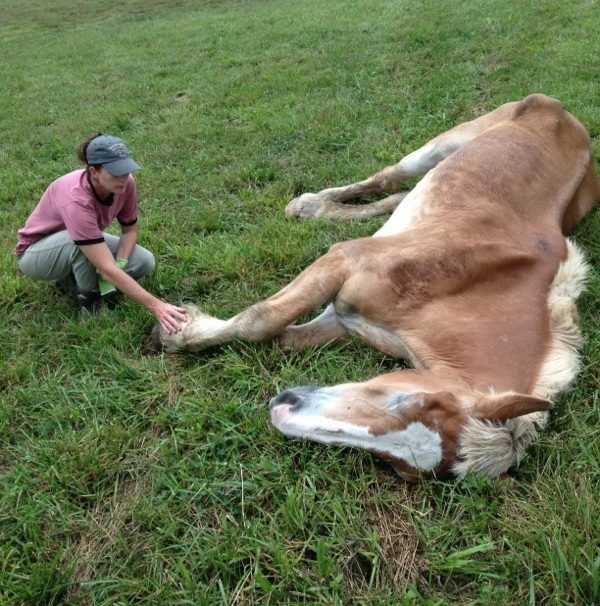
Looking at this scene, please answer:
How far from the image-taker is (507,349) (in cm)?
295

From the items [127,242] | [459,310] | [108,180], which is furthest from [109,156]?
[459,310]

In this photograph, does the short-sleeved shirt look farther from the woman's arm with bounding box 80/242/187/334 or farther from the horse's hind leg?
the horse's hind leg

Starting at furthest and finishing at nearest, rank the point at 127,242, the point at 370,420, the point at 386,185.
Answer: the point at 386,185
the point at 127,242
the point at 370,420

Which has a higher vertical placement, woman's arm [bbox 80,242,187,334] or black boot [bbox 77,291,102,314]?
woman's arm [bbox 80,242,187,334]

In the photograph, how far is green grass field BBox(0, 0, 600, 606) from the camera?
7.68 feet

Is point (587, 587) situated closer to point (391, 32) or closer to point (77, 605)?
point (77, 605)

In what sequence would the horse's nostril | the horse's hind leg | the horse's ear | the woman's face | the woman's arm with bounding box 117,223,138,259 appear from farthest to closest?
the horse's hind leg → the woman's arm with bounding box 117,223,138,259 → the woman's face → the horse's nostril → the horse's ear

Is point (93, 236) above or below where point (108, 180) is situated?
below

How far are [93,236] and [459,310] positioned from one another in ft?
7.48

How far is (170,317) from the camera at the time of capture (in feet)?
12.0

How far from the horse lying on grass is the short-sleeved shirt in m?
0.82

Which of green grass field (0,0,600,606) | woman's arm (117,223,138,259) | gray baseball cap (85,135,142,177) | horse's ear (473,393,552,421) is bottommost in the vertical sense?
green grass field (0,0,600,606)

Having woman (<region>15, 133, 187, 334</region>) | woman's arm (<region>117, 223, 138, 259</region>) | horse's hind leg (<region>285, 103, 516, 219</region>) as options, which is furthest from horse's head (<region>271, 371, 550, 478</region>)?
horse's hind leg (<region>285, 103, 516, 219</region>)

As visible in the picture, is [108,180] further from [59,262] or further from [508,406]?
[508,406]
